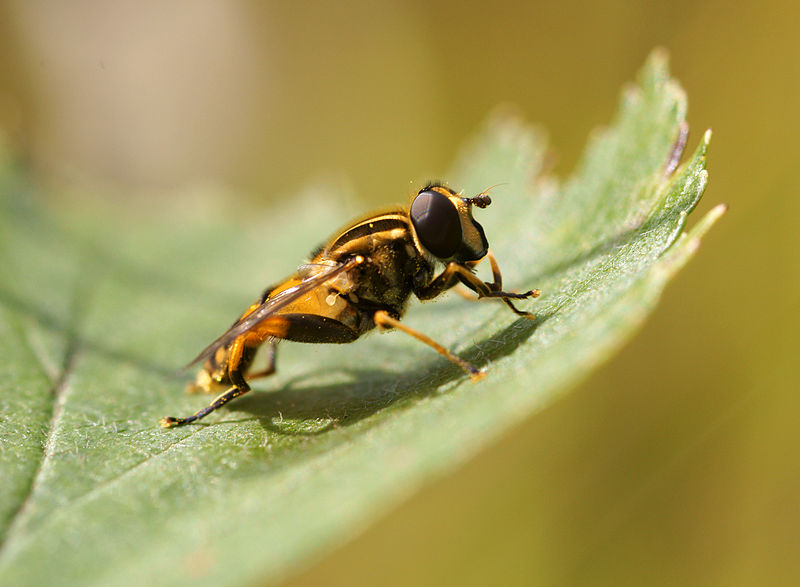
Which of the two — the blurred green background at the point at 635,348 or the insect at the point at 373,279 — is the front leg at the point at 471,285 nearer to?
the insect at the point at 373,279

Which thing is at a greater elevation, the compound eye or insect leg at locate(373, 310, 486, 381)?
the compound eye

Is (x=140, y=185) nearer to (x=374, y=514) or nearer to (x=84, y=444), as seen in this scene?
(x=84, y=444)

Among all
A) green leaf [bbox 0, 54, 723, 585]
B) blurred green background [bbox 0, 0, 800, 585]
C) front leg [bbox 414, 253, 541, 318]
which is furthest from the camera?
blurred green background [bbox 0, 0, 800, 585]

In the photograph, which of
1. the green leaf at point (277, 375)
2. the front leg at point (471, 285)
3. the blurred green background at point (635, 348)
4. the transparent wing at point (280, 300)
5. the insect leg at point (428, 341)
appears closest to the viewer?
the green leaf at point (277, 375)

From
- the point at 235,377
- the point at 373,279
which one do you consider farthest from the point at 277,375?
the point at 373,279

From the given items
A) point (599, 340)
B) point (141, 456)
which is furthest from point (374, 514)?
point (141, 456)

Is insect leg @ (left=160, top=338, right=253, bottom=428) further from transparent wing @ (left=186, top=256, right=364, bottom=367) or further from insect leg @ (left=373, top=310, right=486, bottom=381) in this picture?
insect leg @ (left=373, top=310, right=486, bottom=381)

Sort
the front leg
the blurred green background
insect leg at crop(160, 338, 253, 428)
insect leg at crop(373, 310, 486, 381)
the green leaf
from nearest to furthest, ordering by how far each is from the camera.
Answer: the green leaf, insect leg at crop(373, 310, 486, 381), the front leg, insect leg at crop(160, 338, 253, 428), the blurred green background

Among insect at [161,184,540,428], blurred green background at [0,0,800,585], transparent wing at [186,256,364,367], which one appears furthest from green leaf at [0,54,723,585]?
blurred green background at [0,0,800,585]

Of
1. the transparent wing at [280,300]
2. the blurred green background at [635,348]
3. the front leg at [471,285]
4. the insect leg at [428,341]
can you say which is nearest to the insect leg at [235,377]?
the transparent wing at [280,300]
